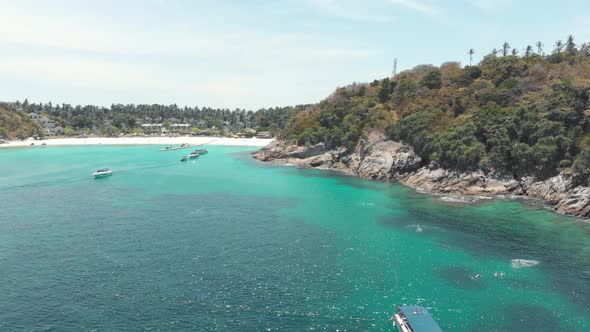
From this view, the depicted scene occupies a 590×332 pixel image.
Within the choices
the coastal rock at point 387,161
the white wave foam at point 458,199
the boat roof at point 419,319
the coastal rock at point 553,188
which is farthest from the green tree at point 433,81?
the boat roof at point 419,319

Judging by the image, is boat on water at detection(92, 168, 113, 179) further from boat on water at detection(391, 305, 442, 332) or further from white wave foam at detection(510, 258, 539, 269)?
white wave foam at detection(510, 258, 539, 269)

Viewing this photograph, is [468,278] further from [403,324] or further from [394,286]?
[403,324]

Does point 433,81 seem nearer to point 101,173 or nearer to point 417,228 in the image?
point 417,228

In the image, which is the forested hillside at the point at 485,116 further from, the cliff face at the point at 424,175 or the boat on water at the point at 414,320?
the boat on water at the point at 414,320

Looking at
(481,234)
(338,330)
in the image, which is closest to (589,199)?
(481,234)

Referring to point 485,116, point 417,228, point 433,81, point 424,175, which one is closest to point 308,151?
point 433,81

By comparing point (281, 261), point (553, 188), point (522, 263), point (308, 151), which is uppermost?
point (308, 151)

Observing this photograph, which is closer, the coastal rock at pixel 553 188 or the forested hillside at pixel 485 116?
the coastal rock at pixel 553 188
